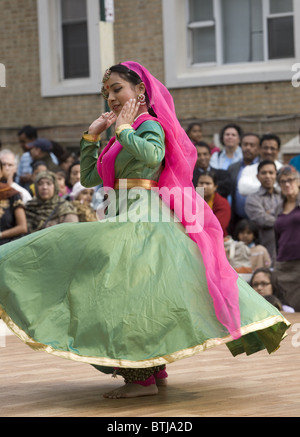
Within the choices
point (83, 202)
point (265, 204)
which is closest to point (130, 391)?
point (265, 204)

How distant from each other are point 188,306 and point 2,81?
1125 centimetres

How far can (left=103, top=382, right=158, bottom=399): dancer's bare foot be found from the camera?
6.04 m

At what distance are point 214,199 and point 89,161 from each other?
15.3 ft

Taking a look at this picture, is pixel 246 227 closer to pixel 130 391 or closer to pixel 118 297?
pixel 130 391

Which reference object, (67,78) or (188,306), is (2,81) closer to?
(67,78)

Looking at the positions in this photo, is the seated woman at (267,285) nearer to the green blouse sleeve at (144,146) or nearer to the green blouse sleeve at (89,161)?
the green blouse sleeve at (89,161)

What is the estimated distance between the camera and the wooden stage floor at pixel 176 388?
5.69 metres

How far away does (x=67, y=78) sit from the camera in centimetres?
1680

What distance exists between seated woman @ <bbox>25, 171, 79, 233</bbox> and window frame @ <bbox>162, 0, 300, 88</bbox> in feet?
15.7

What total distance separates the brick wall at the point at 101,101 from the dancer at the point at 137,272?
8.37 metres

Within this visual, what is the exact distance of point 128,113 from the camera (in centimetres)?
Answer: 606

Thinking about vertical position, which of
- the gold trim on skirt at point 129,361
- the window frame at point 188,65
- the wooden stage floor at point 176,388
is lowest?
the wooden stage floor at point 176,388

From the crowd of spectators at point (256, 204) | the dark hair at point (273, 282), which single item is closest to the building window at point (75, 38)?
the crowd of spectators at point (256, 204)
